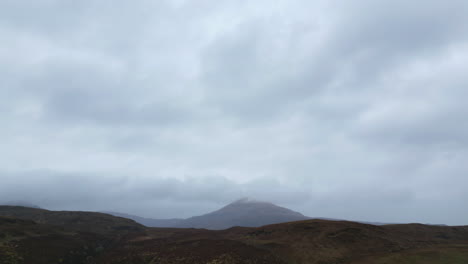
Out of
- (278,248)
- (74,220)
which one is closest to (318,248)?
(278,248)

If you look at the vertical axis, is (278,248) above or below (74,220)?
above

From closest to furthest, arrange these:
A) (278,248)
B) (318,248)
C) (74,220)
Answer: (318,248) < (278,248) < (74,220)

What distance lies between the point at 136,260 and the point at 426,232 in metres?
69.6

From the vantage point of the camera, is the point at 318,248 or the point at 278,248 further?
the point at 278,248

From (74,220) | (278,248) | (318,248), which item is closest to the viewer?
(318,248)

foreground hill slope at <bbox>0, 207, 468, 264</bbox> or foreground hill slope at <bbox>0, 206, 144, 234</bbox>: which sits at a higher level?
foreground hill slope at <bbox>0, 207, 468, 264</bbox>

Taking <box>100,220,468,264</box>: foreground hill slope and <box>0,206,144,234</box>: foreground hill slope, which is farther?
<box>0,206,144,234</box>: foreground hill slope

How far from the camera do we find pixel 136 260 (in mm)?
49531

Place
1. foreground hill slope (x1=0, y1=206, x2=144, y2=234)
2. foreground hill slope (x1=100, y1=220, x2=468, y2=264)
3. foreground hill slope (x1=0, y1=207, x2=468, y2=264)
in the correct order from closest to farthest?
foreground hill slope (x1=100, y1=220, x2=468, y2=264) < foreground hill slope (x1=0, y1=207, x2=468, y2=264) < foreground hill slope (x1=0, y1=206, x2=144, y2=234)

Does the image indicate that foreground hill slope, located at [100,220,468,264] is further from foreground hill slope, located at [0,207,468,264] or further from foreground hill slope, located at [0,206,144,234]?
foreground hill slope, located at [0,206,144,234]

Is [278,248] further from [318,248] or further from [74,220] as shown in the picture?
[74,220]

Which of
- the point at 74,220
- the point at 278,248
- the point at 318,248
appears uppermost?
the point at 318,248

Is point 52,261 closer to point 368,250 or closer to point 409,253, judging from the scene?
point 368,250

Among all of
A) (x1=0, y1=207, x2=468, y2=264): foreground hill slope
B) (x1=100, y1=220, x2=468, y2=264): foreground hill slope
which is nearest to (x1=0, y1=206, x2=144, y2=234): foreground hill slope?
(x1=0, y1=207, x2=468, y2=264): foreground hill slope
